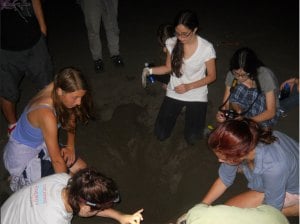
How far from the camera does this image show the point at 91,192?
83.4 inches

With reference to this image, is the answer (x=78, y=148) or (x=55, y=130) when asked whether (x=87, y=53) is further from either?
(x=55, y=130)

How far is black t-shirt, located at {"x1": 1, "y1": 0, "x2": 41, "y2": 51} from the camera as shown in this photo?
11.1 ft

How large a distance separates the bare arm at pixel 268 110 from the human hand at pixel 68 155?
1.73 m

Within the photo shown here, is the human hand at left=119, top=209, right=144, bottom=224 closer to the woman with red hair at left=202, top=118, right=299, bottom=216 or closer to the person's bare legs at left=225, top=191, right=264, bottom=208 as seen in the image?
the woman with red hair at left=202, top=118, right=299, bottom=216

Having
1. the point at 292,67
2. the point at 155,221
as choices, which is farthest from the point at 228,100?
the point at 292,67

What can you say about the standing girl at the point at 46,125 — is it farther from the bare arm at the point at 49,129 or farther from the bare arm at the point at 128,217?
the bare arm at the point at 128,217

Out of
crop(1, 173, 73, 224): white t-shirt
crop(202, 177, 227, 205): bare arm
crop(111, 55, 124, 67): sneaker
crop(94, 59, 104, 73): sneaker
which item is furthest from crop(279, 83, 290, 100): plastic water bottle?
crop(94, 59, 104, 73): sneaker

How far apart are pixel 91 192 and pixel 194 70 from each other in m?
1.82

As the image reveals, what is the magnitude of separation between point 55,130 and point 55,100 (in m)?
0.23

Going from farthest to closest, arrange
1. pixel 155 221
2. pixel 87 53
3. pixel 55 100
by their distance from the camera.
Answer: pixel 87 53 < pixel 155 221 < pixel 55 100

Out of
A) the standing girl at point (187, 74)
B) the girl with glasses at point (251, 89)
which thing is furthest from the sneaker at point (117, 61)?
the girl with glasses at point (251, 89)

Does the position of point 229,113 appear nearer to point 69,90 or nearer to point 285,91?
point 285,91

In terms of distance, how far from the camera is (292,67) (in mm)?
5062

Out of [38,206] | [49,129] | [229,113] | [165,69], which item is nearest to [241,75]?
[229,113]
